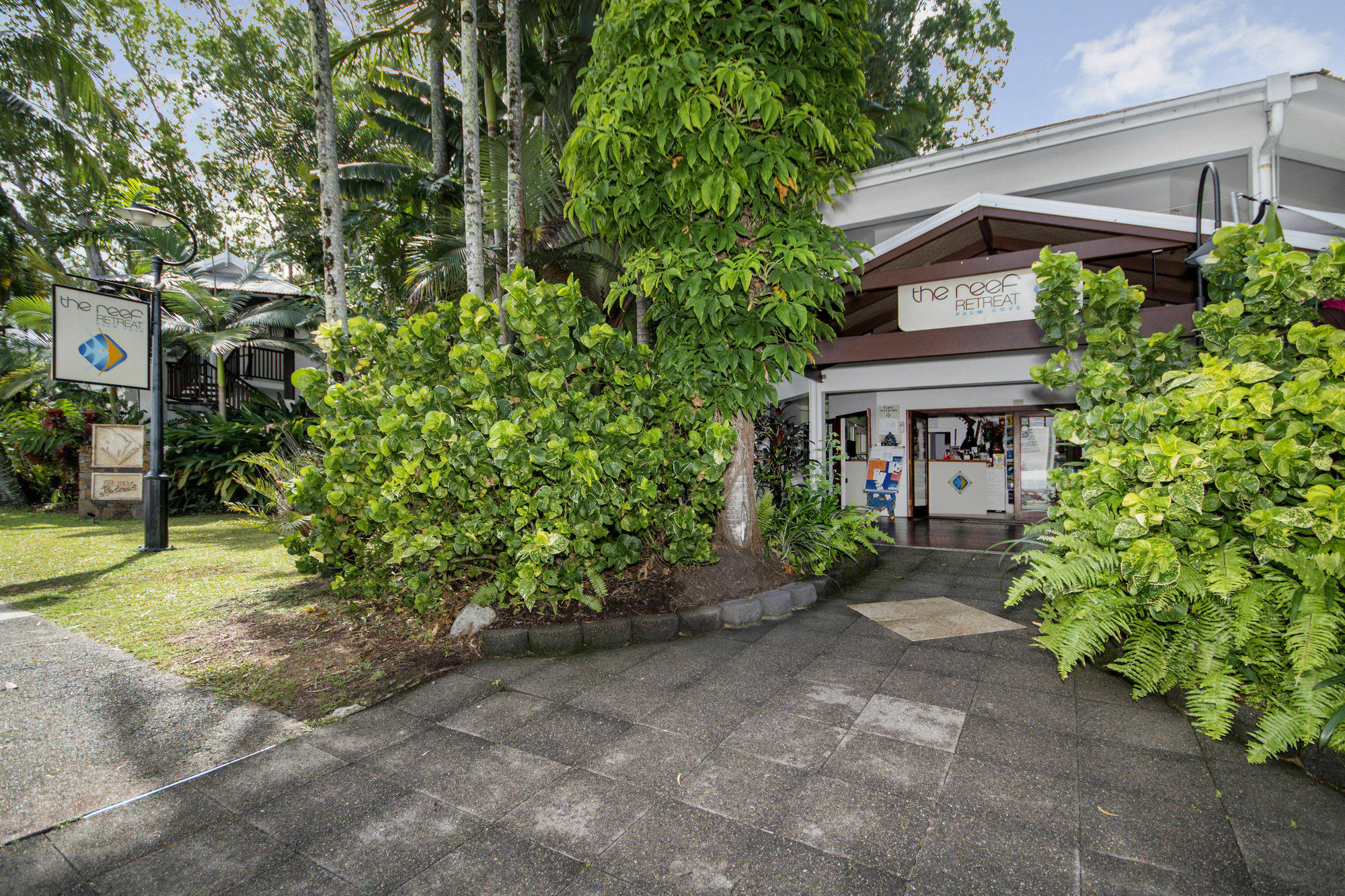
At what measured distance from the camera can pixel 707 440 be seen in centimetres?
433

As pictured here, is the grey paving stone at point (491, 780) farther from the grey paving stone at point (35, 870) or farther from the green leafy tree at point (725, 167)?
the green leafy tree at point (725, 167)

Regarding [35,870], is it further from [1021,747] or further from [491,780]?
[1021,747]

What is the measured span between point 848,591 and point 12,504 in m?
16.6

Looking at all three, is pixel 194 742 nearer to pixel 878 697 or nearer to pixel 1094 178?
pixel 878 697

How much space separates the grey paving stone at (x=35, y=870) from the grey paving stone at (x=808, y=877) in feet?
6.63

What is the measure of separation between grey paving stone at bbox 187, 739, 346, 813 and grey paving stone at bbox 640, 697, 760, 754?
53.7 inches

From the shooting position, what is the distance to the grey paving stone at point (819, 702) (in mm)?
2848

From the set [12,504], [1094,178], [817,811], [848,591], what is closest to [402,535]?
[817,811]

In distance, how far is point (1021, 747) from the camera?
2535 mm

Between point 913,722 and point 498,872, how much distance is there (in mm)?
1905

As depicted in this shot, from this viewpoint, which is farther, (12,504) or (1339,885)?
(12,504)

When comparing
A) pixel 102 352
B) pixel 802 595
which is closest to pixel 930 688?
pixel 802 595

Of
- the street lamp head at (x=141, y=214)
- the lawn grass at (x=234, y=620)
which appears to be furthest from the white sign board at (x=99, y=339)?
the lawn grass at (x=234, y=620)

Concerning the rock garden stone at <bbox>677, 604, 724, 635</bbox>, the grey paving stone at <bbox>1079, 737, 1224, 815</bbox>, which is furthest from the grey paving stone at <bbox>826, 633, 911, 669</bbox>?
the grey paving stone at <bbox>1079, 737, 1224, 815</bbox>
